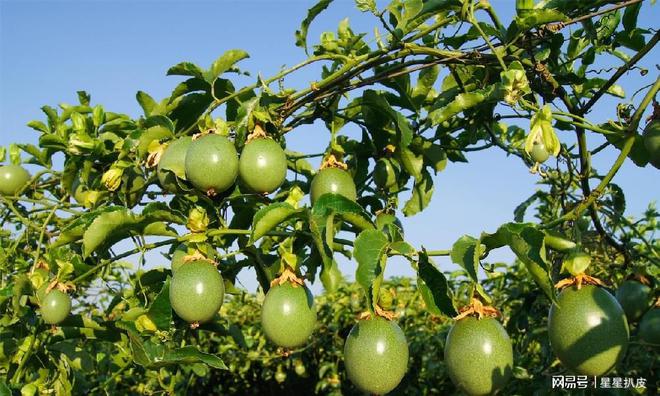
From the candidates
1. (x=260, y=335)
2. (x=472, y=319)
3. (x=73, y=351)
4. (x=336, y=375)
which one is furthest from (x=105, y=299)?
(x=472, y=319)

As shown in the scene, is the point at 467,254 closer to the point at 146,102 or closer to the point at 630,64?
the point at 630,64

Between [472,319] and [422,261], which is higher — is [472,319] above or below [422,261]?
below

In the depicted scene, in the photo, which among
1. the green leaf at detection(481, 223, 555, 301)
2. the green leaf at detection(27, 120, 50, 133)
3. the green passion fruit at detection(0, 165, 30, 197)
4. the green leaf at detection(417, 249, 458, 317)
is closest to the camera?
the green leaf at detection(481, 223, 555, 301)

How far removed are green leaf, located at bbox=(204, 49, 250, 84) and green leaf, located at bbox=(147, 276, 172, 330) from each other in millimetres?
643

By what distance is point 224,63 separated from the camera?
1.97m

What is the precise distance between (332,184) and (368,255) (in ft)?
1.85

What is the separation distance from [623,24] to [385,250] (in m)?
1.19

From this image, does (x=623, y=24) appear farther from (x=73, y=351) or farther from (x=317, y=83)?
(x=73, y=351)

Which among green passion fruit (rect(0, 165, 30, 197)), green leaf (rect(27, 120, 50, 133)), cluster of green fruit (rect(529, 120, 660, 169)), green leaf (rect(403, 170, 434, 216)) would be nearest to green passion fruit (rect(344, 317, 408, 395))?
cluster of green fruit (rect(529, 120, 660, 169))

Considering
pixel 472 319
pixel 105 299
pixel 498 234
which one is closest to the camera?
pixel 498 234

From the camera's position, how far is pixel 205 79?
2012mm

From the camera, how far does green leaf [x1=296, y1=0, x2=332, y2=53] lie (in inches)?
75.7

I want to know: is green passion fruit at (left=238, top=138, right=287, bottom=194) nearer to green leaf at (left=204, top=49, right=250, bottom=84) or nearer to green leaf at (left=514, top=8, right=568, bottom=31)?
green leaf at (left=204, top=49, right=250, bottom=84)

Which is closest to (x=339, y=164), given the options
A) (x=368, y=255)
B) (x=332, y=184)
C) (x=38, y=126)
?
(x=332, y=184)
